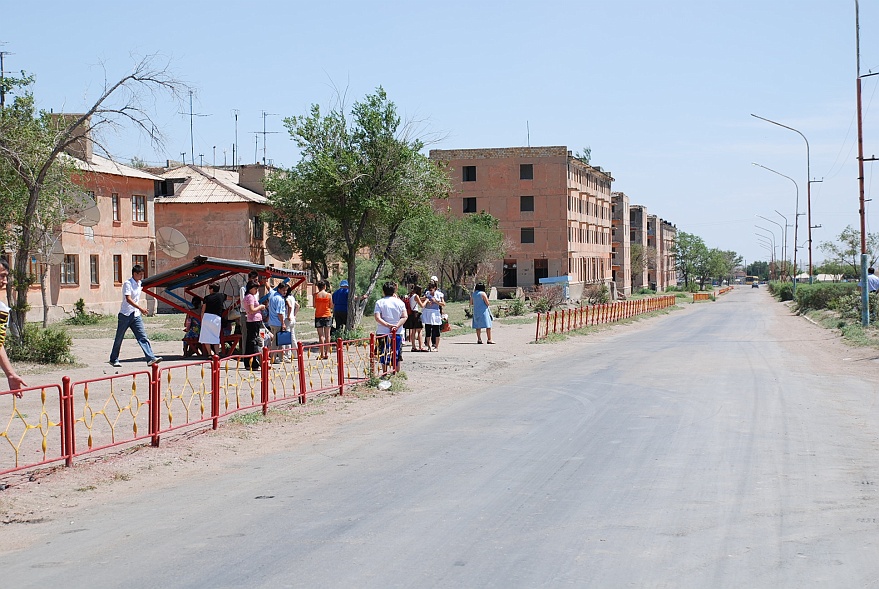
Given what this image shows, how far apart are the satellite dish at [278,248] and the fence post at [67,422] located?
146 feet

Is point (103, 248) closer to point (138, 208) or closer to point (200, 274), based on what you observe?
point (138, 208)

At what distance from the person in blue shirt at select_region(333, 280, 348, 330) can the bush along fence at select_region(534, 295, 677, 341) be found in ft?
21.8

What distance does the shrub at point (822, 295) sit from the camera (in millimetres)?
43997

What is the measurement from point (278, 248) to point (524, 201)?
29073 millimetres

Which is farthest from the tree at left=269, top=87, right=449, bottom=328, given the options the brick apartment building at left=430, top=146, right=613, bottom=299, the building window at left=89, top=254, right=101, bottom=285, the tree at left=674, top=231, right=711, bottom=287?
the tree at left=674, top=231, right=711, bottom=287

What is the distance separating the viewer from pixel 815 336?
30.0 metres

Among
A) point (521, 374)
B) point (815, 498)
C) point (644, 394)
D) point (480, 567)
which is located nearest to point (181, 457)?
point (480, 567)

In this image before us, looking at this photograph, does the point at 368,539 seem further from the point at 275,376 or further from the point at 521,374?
the point at 521,374

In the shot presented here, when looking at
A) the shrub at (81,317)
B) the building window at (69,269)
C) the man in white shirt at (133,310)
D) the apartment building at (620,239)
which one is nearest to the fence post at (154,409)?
the man in white shirt at (133,310)

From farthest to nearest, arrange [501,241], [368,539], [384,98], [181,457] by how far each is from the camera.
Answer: [501,241]
[384,98]
[181,457]
[368,539]

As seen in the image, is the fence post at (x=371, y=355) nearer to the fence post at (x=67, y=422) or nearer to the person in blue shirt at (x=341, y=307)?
the person in blue shirt at (x=341, y=307)

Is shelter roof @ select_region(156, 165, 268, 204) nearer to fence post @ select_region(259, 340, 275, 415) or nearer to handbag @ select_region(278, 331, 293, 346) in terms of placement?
handbag @ select_region(278, 331, 293, 346)

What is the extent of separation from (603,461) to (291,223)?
44702 millimetres

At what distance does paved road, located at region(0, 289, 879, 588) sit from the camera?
5.57 m
